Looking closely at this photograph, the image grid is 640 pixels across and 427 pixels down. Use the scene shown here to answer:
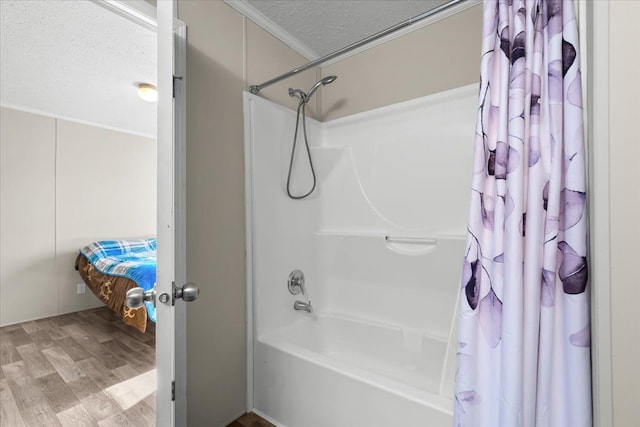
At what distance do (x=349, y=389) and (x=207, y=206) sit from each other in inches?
44.3

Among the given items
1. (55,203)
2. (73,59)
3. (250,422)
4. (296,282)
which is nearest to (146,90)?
(73,59)

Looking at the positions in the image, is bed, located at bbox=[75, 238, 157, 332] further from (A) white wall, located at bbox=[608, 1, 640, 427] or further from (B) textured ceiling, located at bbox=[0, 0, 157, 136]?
(A) white wall, located at bbox=[608, 1, 640, 427]

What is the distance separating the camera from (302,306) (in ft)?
6.46

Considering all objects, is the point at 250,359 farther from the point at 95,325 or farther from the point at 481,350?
the point at 95,325

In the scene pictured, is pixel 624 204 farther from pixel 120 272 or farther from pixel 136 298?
pixel 120 272

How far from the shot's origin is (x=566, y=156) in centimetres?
68

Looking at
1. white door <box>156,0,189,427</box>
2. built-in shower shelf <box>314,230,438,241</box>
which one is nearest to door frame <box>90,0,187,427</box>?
white door <box>156,0,189,427</box>

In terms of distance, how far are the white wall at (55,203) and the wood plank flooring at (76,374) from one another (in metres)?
0.41

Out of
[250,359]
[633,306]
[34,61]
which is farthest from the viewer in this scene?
[34,61]

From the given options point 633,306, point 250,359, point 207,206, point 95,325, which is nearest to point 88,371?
point 95,325

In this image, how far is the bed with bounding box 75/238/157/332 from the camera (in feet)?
8.12

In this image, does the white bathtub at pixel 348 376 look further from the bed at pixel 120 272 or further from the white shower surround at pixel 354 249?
the bed at pixel 120 272

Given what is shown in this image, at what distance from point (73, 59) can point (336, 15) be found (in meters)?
2.21

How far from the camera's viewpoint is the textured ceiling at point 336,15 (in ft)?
5.46
